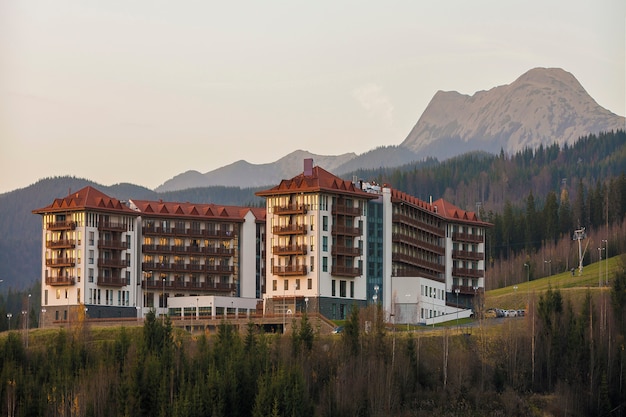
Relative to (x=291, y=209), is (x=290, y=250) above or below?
below

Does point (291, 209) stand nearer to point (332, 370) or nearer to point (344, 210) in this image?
point (344, 210)

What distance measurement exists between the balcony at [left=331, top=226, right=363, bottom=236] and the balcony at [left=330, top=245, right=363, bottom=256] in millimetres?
1848

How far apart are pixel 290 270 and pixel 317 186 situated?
37.9 feet

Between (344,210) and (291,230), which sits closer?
(291,230)

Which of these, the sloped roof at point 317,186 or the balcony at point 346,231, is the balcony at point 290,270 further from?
the sloped roof at point 317,186

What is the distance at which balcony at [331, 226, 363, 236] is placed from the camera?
190375 mm

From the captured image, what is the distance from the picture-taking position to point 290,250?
190375 millimetres

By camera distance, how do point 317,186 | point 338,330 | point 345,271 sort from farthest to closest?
point 317,186 → point 345,271 → point 338,330

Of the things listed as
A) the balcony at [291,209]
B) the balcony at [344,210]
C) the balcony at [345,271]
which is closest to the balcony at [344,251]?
the balcony at [345,271]

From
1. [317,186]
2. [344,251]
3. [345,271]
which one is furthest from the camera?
[344,251]

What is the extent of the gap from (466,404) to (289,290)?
139 ft

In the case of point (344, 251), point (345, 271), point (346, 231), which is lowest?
point (345, 271)

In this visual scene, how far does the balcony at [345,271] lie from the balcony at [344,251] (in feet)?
5.99

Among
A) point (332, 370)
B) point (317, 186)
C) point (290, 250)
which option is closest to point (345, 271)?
point (290, 250)
